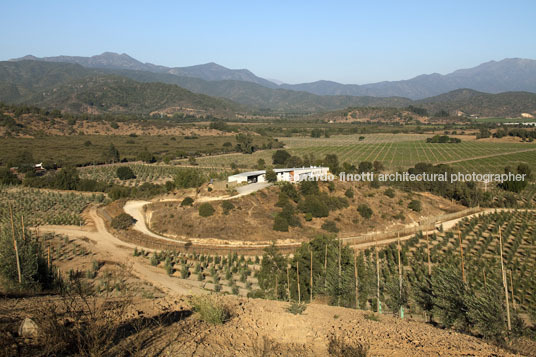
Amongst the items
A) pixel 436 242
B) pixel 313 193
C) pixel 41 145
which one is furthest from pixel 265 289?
pixel 41 145

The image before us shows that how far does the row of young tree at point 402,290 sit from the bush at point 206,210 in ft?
39.7

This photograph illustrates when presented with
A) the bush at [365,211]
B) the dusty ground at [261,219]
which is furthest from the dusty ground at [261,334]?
the bush at [365,211]

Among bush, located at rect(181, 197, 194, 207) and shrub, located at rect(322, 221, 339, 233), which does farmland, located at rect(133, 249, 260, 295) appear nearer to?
shrub, located at rect(322, 221, 339, 233)

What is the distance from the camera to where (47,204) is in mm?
37812

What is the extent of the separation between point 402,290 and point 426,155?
76.5 metres

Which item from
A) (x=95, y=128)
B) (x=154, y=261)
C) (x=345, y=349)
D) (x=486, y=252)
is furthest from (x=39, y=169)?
(x=345, y=349)

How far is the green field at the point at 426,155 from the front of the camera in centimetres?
7036

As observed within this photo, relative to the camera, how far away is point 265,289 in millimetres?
18172

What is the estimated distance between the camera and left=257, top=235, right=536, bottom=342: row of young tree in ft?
30.9

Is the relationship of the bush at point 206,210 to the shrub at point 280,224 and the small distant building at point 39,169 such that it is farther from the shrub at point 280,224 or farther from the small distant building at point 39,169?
the small distant building at point 39,169

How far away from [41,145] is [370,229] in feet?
272

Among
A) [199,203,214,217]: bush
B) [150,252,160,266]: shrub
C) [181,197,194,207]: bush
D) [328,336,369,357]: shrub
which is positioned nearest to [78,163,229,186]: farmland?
[181,197,194,207]: bush

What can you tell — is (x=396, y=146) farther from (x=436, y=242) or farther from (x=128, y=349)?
(x=128, y=349)

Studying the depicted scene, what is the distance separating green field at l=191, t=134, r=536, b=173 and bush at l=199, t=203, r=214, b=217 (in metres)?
36.1
